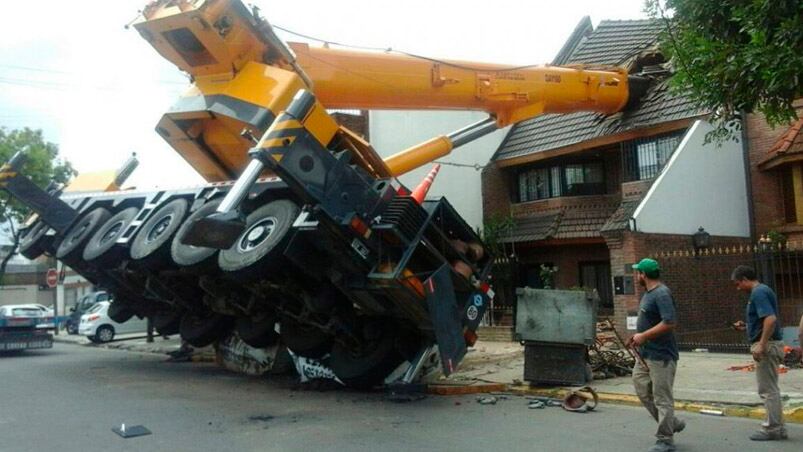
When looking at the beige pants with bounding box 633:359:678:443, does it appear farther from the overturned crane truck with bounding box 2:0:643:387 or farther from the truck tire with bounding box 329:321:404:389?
the truck tire with bounding box 329:321:404:389

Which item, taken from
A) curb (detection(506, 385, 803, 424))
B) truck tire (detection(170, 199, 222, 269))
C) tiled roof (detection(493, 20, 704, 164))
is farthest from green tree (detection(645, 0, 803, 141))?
tiled roof (detection(493, 20, 704, 164))

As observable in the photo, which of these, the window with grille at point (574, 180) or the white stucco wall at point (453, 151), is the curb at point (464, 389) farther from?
the white stucco wall at point (453, 151)

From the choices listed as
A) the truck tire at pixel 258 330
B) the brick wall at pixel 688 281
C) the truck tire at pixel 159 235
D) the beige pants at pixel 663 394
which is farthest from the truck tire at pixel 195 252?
the brick wall at pixel 688 281

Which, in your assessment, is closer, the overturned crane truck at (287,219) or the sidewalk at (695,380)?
the overturned crane truck at (287,219)

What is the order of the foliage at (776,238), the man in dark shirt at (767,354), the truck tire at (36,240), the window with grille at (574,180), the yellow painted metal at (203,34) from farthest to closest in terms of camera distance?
the window with grille at (574,180) → the foliage at (776,238) → the truck tire at (36,240) → the yellow painted metal at (203,34) → the man in dark shirt at (767,354)

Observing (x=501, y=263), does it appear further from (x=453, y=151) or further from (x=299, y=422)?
(x=299, y=422)

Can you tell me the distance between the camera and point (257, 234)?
908 cm

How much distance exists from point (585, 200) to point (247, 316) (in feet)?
33.6

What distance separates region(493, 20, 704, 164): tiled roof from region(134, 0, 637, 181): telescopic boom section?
3.66m

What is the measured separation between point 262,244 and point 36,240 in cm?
635

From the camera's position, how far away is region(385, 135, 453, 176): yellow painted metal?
1248 cm

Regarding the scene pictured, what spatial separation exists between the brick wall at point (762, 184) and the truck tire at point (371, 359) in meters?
9.86

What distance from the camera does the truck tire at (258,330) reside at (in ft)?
36.7

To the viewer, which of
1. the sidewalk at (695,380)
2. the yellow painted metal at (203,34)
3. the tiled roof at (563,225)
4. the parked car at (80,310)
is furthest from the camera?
the parked car at (80,310)
